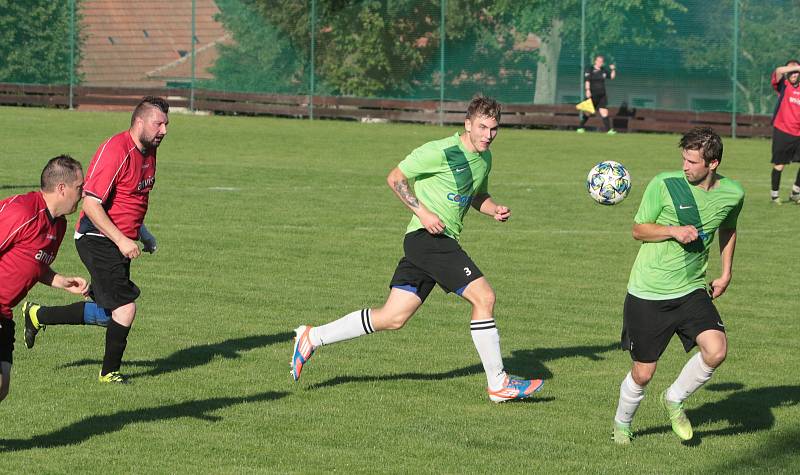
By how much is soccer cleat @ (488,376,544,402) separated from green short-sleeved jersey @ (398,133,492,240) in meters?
1.19

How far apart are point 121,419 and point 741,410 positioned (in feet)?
14.4

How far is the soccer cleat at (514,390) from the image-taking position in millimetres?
9406

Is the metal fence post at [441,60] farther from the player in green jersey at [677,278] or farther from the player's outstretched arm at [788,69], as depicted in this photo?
the player in green jersey at [677,278]

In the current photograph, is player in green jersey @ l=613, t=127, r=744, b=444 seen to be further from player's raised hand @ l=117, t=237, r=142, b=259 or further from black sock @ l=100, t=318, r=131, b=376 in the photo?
black sock @ l=100, t=318, r=131, b=376

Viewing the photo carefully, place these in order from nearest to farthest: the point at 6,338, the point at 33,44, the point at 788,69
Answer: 1. the point at 6,338
2. the point at 788,69
3. the point at 33,44

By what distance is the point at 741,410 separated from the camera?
9.51 meters

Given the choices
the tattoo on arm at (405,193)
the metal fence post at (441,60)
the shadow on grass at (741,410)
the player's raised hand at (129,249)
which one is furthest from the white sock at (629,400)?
the metal fence post at (441,60)

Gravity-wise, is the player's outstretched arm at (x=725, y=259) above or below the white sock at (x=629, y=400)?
above

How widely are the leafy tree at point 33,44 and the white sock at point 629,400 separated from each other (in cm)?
3722

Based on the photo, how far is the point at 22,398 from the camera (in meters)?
9.20

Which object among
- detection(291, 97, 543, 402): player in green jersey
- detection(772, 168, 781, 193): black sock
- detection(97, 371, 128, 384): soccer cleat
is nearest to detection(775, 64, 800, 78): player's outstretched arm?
detection(772, 168, 781, 193): black sock

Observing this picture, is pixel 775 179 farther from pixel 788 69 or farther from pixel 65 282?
pixel 65 282

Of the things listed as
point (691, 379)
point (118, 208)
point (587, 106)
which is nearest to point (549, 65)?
point (587, 106)

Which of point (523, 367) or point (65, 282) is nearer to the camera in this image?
point (65, 282)
